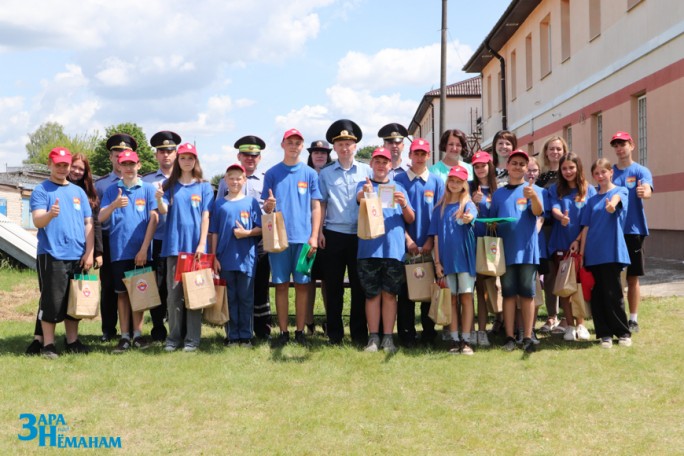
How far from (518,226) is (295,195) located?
221cm

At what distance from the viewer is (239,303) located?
24.8 feet

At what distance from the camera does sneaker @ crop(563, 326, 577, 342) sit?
754 cm

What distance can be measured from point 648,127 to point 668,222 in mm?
2095

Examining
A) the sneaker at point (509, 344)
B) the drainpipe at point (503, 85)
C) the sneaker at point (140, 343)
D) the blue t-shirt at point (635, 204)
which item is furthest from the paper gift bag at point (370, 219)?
the drainpipe at point (503, 85)

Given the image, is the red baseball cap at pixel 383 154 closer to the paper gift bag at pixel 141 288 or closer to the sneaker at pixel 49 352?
the paper gift bag at pixel 141 288

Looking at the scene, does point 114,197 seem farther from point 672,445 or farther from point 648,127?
point 648,127

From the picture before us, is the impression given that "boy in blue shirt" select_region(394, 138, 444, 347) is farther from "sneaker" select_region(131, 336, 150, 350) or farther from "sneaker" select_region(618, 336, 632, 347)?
"sneaker" select_region(131, 336, 150, 350)

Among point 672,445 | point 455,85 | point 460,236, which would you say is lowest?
point 672,445

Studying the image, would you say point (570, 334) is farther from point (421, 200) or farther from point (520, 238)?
point (421, 200)

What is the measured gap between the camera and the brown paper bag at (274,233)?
23.1 feet

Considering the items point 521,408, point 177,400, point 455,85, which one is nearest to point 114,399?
point 177,400

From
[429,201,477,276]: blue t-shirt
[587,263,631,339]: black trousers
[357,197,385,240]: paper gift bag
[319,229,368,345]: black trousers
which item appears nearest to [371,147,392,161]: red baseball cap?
[357,197,385,240]: paper gift bag

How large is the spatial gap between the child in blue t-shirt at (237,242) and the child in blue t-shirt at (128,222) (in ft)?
2.21

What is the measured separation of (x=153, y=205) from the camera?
756cm
